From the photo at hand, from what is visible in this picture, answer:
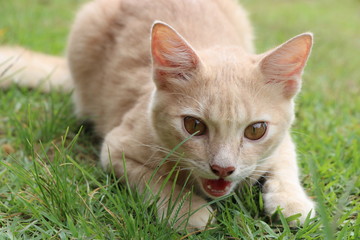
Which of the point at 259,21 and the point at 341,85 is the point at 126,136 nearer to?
the point at 341,85

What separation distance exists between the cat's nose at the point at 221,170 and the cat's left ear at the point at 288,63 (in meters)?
0.55

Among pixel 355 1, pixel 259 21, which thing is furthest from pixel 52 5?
pixel 355 1

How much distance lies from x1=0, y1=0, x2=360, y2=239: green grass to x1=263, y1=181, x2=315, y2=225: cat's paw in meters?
0.04

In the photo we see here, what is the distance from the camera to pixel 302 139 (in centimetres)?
309

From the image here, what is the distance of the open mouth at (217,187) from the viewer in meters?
2.09

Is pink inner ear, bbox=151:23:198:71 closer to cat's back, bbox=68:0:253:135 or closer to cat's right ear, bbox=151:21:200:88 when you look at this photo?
cat's right ear, bbox=151:21:200:88

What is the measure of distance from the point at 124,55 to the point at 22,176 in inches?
57.0

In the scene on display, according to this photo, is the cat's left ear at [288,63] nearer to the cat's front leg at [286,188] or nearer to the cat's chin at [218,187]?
the cat's front leg at [286,188]

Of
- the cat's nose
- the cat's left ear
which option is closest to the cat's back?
the cat's left ear

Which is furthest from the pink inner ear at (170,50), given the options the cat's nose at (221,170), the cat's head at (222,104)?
the cat's nose at (221,170)

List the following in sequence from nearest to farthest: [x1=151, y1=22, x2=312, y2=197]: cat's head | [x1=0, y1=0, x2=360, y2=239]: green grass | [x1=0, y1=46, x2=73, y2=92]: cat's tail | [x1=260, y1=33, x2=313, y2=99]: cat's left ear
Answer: [x1=0, y1=0, x2=360, y2=239]: green grass → [x1=151, y1=22, x2=312, y2=197]: cat's head → [x1=260, y1=33, x2=313, y2=99]: cat's left ear → [x1=0, y1=46, x2=73, y2=92]: cat's tail

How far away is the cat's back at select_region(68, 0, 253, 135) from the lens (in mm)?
3018

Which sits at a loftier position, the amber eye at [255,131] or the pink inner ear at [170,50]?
the pink inner ear at [170,50]

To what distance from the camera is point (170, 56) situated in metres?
2.16
